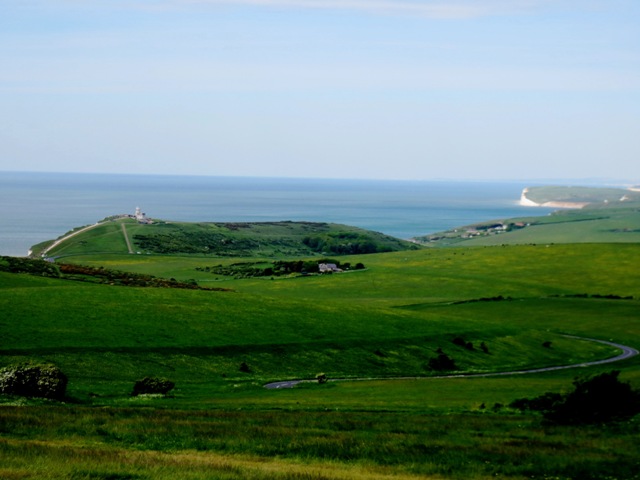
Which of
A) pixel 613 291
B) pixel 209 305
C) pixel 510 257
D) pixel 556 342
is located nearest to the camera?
pixel 209 305

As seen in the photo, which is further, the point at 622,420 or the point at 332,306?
the point at 332,306

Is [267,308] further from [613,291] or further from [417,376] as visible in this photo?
[613,291]

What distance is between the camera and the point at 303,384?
53.8 metres

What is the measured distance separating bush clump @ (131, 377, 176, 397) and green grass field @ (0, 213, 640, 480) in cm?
73

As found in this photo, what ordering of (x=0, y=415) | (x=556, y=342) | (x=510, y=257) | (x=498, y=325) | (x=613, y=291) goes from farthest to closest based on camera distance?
(x=510, y=257)
(x=613, y=291)
(x=498, y=325)
(x=556, y=342)
(x=0, y=415)

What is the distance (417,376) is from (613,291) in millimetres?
84194

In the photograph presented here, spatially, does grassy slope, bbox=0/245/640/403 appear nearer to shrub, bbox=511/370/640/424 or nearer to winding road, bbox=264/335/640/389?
winding road, bbox=264/335/640/389

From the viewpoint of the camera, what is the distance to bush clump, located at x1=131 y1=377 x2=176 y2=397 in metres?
43.7

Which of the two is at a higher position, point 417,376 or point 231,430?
point 231,430

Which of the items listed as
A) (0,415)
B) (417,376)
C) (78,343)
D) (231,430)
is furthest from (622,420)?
(78,343)

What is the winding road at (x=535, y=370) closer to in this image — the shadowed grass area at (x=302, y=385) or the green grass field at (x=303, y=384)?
the green grass field at (x=303, y=384)

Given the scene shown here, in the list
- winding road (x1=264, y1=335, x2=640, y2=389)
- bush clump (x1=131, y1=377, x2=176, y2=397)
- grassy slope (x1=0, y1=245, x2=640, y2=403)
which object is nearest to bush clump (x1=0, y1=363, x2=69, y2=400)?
grassy slope (x1=0, y1=245, x2=640, y2=403)

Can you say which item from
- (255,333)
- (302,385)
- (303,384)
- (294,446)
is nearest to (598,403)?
(294,446)

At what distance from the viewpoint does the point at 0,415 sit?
93.0 feet
